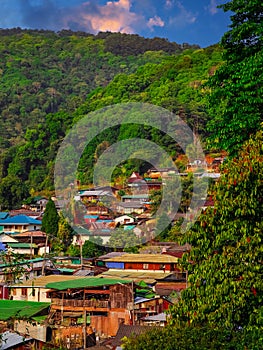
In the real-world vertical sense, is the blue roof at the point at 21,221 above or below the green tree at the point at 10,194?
below

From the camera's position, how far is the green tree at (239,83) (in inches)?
349

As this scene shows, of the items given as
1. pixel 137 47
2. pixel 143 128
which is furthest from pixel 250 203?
pixel 137 47

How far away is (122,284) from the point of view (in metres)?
17.3

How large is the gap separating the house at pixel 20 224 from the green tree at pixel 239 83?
3054 cm

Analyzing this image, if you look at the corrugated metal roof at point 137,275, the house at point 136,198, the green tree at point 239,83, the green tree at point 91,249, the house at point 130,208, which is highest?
the green tree at point 239,83

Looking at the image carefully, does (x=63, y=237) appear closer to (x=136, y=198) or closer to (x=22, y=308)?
(x=136, y=198)

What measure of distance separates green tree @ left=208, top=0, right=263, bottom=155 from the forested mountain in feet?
6.30

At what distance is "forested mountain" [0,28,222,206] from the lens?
61.7m

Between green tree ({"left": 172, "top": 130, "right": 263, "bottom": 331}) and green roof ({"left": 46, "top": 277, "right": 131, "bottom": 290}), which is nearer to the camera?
green tree ({"left": 172, "top": 130, "right": 263, "bottom": 331})

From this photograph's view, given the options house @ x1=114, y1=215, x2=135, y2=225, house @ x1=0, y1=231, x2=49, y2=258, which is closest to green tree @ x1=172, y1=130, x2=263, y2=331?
house @ x1=0, y1=231, x2=49, y2=258

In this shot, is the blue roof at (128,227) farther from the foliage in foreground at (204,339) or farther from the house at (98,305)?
the foliage in foreground at (204,339)

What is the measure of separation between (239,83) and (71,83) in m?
118

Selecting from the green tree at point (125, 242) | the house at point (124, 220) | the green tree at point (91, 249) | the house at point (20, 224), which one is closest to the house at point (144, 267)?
the green tree at point (125, 242)

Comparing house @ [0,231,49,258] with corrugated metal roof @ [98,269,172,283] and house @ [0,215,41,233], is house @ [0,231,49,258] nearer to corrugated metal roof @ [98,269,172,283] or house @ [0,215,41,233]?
house @ [0,215,41,233]
